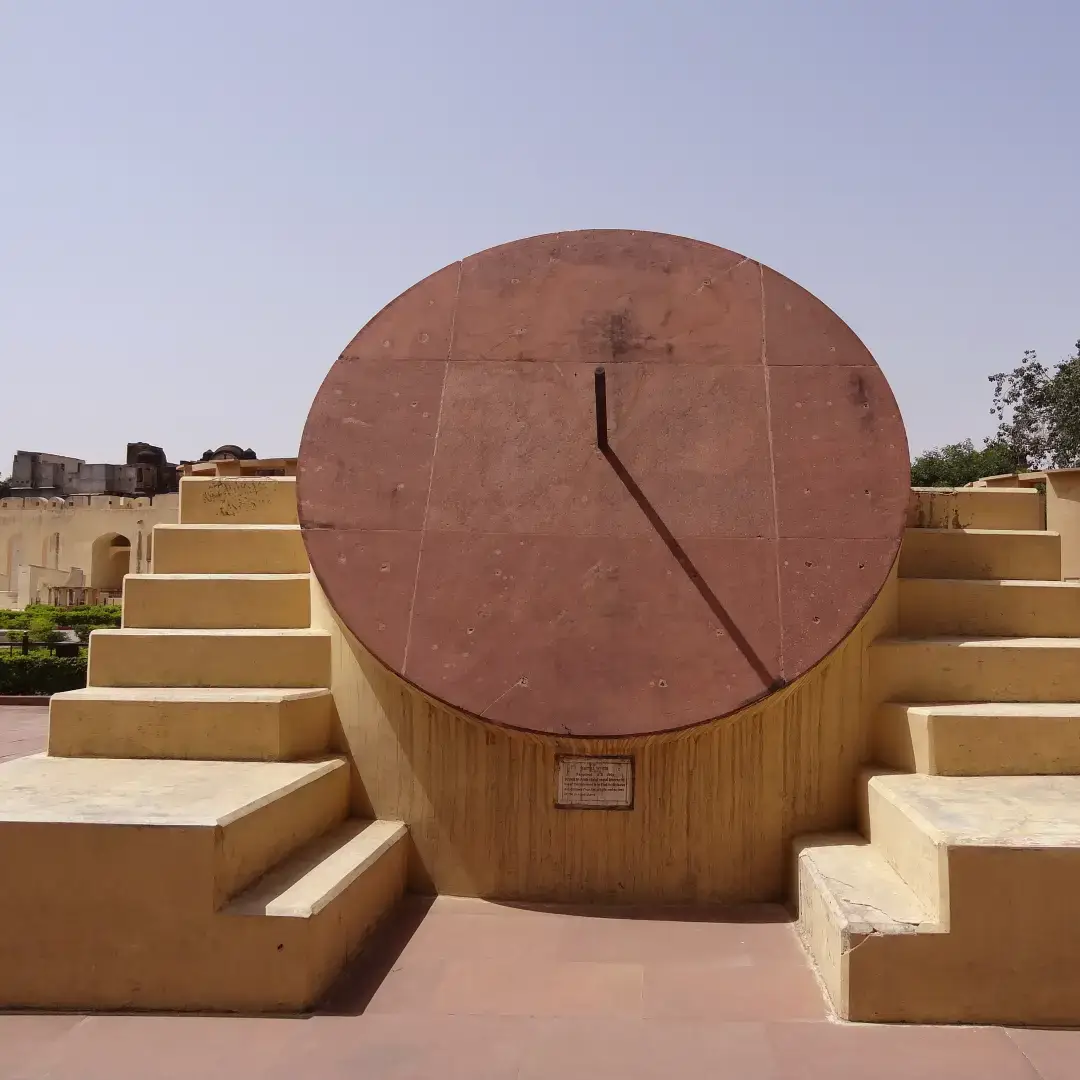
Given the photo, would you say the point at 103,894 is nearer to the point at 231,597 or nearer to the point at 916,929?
the point at 231,597

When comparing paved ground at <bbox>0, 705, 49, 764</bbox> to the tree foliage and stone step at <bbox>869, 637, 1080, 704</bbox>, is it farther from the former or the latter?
the tree foliage

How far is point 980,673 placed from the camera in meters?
4.00

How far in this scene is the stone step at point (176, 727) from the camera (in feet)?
12.9

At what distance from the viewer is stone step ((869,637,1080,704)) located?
13.1 feet

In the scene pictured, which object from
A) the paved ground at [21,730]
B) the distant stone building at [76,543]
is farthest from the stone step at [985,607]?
the distant stone building at [76,543]

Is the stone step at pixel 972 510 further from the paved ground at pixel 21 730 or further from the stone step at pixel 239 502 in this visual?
the paved ground at pixel 21 730

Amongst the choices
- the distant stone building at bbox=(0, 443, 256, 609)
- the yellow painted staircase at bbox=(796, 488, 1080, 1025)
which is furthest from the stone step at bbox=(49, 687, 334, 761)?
the distant stone building at bbox=(0, 443, 256, 609)

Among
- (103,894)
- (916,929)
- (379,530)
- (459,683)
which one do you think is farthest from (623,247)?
(103,894)

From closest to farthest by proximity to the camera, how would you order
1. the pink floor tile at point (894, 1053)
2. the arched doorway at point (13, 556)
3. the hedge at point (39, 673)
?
1. the pink floor tile at point (894, 1053)
2. the hedge at point (39, 673)
3. the arched doorway at point (13, 556)

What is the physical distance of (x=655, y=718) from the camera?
11.8 ft

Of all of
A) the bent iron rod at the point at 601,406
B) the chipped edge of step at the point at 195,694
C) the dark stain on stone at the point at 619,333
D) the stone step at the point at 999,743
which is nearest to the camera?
the stone step at the point at 999,743

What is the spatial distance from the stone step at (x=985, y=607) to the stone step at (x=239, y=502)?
303cm

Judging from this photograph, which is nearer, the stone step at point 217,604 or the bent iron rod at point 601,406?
the bent iron rod at point 601,406

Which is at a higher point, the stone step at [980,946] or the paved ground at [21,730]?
the stone step at [980,946]
